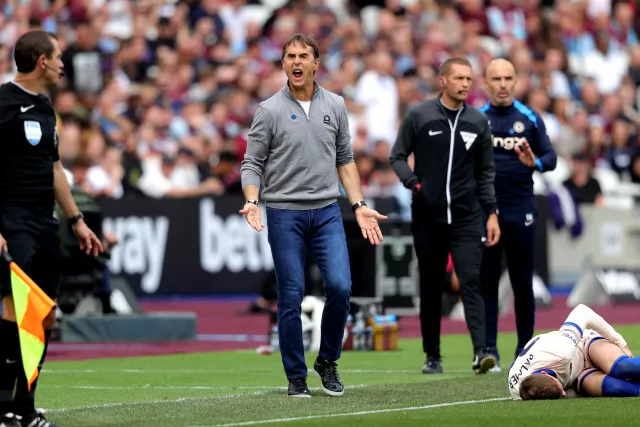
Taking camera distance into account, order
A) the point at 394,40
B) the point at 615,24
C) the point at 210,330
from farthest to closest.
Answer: the point at 615,24 < the point at 394,40 < the point at 210,330

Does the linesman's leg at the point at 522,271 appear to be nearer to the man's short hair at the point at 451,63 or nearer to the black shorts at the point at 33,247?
the man's short hair at the point at 451,63

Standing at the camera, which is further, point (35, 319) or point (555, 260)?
point (555, 260)

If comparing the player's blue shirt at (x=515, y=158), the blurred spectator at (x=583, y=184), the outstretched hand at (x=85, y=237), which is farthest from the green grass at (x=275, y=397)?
the blurred spectator at (x=583, y=184)

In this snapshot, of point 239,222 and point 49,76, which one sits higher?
point 49,76

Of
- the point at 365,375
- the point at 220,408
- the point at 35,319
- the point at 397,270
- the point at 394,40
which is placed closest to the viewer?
the point at 35,319

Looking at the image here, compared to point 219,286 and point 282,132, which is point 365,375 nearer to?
point 282,132

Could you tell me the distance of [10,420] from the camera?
821cm

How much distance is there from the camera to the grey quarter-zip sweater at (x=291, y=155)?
1029 centimetres

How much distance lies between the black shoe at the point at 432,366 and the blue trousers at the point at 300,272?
2.25 meters

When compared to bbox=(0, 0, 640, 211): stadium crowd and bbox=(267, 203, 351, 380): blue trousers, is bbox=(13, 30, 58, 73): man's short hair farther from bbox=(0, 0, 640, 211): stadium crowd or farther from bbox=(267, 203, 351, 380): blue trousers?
bbox=(0, 0, 640, 211): stadium crowd

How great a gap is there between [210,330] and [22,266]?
398 inches

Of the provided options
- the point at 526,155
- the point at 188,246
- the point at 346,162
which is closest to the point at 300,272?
the point at 346,162

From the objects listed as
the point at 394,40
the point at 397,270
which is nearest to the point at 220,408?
the point at 397,270

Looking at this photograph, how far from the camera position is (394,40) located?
28.0 meters
